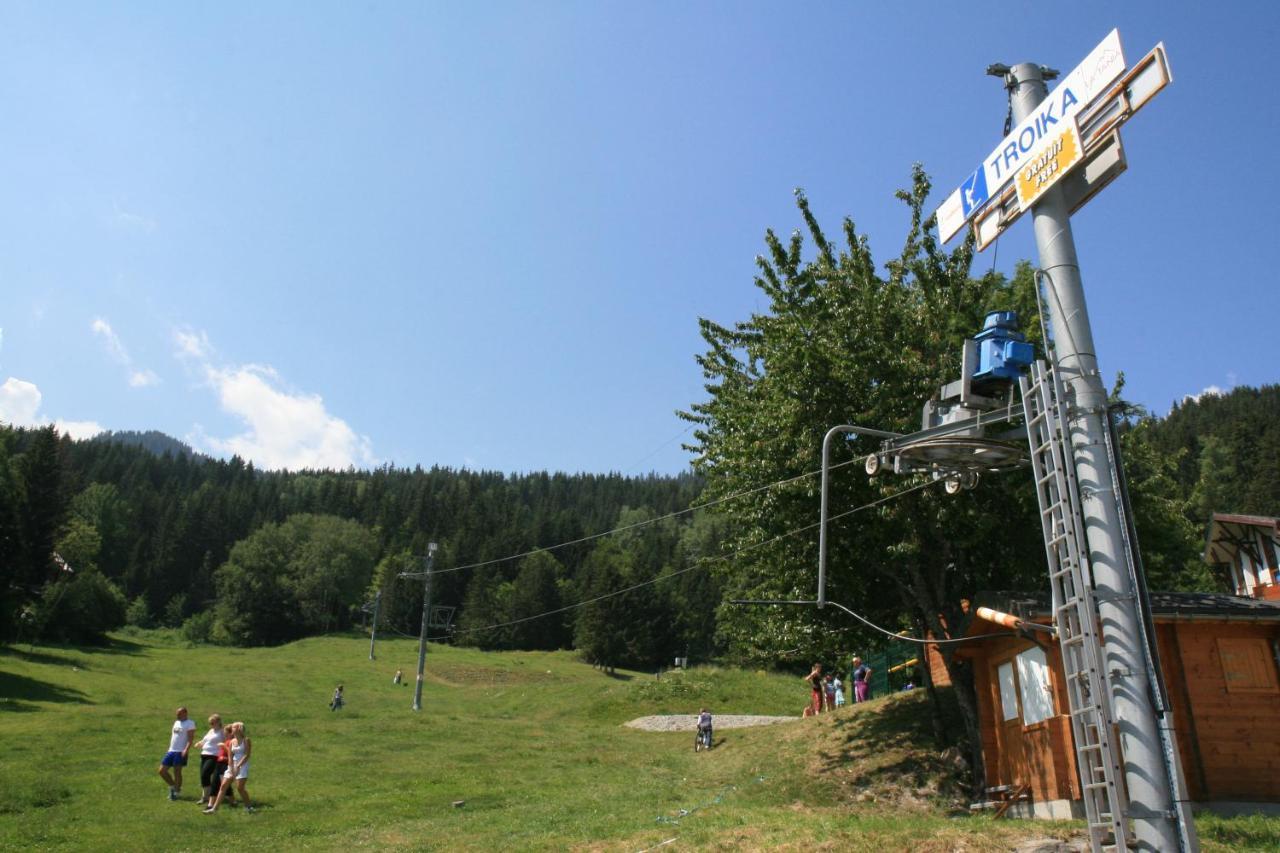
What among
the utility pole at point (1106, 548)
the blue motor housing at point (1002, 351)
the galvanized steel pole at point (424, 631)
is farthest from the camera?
the galvanized steel pole at point (424, 631)

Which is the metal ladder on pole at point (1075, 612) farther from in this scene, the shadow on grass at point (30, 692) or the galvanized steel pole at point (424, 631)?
the shadow on grass at point (30, 692)

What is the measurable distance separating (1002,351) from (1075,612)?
322 centimetres

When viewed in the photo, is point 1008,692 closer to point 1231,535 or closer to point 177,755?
point 177,755

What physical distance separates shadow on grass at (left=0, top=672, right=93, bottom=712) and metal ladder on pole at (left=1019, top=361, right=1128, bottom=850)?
43172 mm

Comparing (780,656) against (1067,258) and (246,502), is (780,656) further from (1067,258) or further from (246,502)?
(246,502)

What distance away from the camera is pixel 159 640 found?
4112 inches

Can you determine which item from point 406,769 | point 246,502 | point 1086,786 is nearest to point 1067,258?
point 1086,786

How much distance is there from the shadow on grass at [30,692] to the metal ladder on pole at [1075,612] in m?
43.2

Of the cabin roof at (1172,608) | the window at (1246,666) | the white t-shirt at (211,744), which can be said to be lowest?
the white t-shirt at (211,744)

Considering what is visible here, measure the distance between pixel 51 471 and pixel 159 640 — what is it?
42.0 metres

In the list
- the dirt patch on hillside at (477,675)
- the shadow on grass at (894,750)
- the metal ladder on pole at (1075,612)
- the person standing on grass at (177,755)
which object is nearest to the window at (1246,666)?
the shadow on grass at (894,750)

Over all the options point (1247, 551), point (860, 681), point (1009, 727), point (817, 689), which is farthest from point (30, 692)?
point (1247, 551)

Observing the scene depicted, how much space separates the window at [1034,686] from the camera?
57.4ft

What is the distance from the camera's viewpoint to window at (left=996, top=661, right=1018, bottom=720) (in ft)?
62.5
